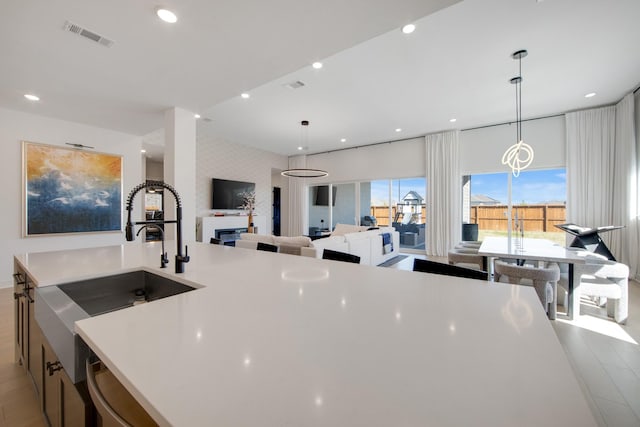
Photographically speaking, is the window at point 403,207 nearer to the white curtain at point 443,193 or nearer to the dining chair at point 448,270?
the white curtain at point 443,193

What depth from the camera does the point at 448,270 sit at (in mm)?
1455

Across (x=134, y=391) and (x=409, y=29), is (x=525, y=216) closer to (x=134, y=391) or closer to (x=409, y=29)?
(x=409, y=29)

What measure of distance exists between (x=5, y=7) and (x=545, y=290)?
4843 mm

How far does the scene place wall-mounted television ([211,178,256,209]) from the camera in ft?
21.6

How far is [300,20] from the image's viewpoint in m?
1.92

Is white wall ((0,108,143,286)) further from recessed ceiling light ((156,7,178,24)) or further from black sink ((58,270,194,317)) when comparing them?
black sink ((58,270,194,317))

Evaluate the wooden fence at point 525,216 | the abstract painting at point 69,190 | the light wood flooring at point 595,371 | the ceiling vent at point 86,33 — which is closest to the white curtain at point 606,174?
the wooden fence at point 525,216

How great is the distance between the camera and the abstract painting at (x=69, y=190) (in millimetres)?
3889

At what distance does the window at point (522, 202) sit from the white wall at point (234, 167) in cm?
542

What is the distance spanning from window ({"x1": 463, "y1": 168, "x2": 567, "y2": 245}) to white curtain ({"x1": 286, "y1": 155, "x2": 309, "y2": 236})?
15.3ft

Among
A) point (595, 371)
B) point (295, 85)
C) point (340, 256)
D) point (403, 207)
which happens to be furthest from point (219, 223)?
point (595, 371)

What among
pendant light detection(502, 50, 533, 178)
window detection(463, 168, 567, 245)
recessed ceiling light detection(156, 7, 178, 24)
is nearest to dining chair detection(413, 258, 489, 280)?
recessed ceiling light detection(156, 7, 178, 24)

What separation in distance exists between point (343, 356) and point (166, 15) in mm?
2474

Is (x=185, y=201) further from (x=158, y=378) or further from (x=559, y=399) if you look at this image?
(x=559, y=399)
